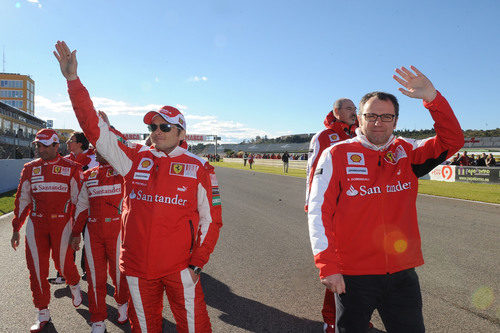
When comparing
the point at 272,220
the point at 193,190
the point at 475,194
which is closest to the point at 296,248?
the point at 272,220

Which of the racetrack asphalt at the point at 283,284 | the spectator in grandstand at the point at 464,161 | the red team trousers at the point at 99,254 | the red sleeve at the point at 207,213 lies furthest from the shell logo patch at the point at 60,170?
the spectator in grandstand at the point at 464,161

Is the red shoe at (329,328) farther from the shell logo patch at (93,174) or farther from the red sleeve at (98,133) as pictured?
the shell logo patch at (93,174)

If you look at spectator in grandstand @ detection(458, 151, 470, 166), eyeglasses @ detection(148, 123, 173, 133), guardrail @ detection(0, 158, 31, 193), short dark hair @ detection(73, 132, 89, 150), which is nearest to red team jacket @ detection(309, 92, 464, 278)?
eyeglasses @ detection(148, 123, 173, 133)

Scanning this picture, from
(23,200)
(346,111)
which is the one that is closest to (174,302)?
(346,111)

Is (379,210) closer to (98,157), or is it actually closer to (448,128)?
(448,128)

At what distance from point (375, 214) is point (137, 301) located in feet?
5.51

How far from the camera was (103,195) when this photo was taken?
3.37m

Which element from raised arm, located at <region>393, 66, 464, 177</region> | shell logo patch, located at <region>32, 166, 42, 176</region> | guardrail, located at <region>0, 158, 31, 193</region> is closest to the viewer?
raised arm, located at <region>393, 66, 464, 177</region>

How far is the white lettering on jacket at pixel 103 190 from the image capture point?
3373mm

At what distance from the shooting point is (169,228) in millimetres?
2285

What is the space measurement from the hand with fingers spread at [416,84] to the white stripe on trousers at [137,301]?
220cm

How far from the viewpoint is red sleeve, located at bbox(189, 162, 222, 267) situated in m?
2.39

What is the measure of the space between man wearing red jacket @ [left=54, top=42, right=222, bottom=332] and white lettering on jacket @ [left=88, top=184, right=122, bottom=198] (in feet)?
3.58

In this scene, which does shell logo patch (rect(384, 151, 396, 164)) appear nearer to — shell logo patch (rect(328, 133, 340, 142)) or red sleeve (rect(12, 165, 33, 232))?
shell logo patch (rect(328, 133, 340, 142))
